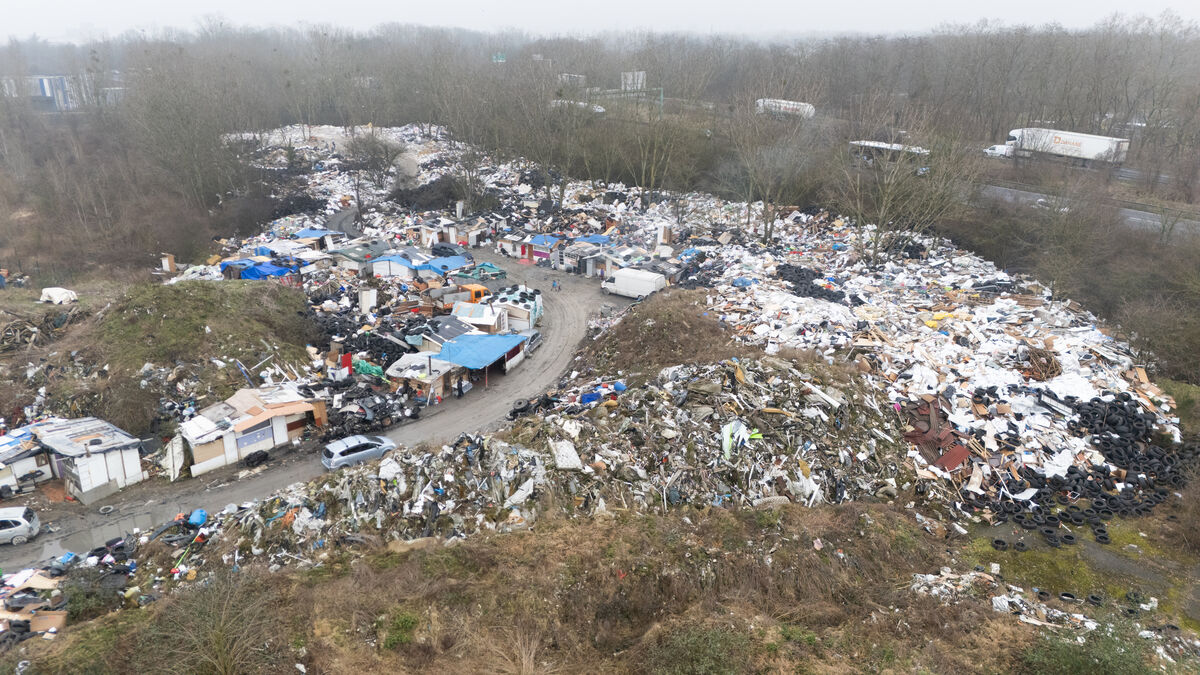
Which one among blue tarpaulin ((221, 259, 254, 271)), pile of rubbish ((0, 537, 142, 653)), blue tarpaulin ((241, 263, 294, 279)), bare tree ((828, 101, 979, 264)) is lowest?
pile of rubbish ((0, 537, 142, 653))

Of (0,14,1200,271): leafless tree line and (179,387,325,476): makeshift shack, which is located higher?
(0,14,1200,271): leafless tree line

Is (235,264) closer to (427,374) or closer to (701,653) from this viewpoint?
(427,374)

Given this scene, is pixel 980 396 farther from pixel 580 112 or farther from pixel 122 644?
pixel 580 112

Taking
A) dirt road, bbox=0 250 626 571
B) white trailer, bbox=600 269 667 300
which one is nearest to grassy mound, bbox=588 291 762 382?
dirt road, bbox=0 250 626 571

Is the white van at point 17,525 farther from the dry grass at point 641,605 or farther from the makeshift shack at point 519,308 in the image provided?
the makeshift shack at point 519,308

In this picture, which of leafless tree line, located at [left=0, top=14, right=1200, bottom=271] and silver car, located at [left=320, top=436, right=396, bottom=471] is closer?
silver car, located at [left=320, top=436, right=396, bottom=471]

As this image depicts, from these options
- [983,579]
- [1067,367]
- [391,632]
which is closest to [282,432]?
[391,632]

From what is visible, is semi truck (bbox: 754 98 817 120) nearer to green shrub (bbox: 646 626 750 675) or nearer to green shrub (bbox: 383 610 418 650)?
green shrub (bbox: 646 626 750 675)

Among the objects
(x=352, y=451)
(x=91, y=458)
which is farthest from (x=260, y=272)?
(x=352, y=451)

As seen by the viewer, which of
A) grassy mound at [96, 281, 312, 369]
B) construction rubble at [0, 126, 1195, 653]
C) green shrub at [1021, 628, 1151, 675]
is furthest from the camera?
grassy mound at [96, 281, 312, 369]
